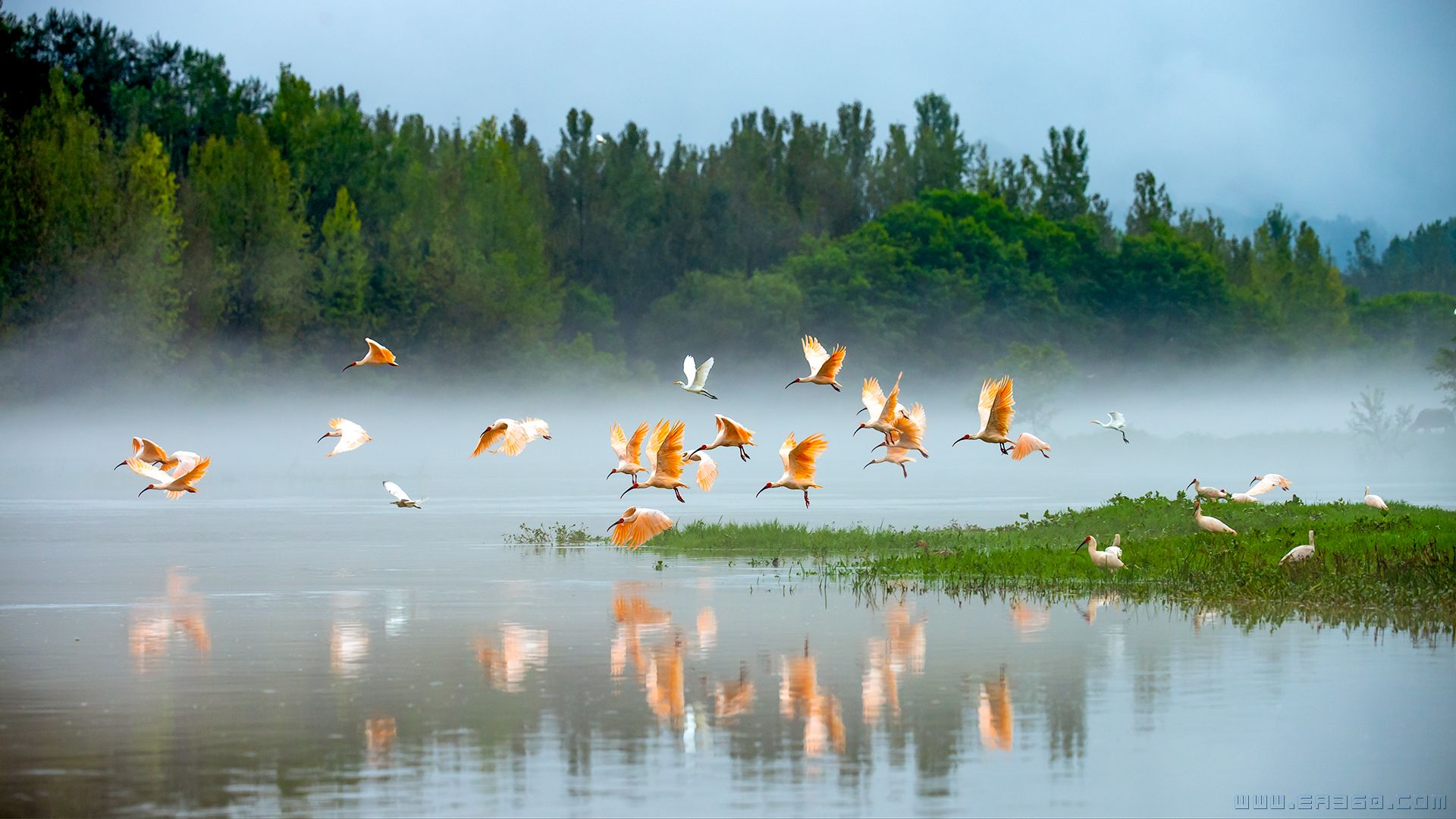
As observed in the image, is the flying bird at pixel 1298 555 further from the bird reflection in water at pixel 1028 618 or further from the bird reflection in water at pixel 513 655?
the bird reflection in water at pixel 513 655

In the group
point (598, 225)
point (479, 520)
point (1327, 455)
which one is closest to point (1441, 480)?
point (1327, 455)

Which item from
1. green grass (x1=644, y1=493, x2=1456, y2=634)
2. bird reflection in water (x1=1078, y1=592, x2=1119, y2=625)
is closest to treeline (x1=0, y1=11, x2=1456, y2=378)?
green grass (x1=644, y1=493, x2=1456, y2=634)

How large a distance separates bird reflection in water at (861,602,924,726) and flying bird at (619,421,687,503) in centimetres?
337

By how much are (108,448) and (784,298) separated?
48.4 m

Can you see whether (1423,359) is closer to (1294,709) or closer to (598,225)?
(598,225)

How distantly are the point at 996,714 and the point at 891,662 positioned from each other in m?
3.01

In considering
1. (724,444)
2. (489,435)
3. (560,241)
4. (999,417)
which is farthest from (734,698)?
(560,241)

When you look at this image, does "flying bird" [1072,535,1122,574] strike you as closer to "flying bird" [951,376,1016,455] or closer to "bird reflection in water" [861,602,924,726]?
"flying bird" [951,376,1016,455]

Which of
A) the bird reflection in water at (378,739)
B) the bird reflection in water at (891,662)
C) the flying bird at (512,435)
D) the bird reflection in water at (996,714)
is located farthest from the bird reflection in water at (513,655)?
the bird reflection in water at (996,714)

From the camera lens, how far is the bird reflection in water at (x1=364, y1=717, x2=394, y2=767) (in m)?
15.0

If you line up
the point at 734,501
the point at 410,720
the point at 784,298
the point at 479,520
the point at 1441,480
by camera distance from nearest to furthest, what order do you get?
the point at 410,720
the point at 479,520
the point at 734,501
the point at 1441,480
the point at 784,298

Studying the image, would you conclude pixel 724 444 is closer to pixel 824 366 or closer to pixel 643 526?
pixel 824 366

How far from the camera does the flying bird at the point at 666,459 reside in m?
23.5

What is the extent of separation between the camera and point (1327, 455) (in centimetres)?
8212
